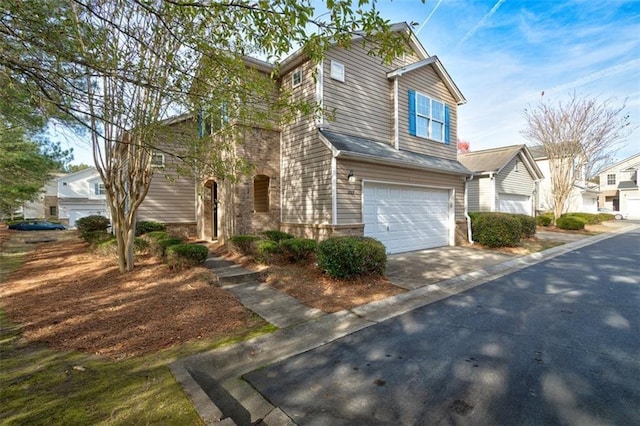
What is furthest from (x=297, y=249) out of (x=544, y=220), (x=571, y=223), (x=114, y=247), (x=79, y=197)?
(x=79, y=197)

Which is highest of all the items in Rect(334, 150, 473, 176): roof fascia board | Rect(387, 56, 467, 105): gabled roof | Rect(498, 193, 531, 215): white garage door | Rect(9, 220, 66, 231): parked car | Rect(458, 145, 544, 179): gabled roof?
Rect(387, 56, 467, 105): gabled roof

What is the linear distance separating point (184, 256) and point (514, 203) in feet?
60.9

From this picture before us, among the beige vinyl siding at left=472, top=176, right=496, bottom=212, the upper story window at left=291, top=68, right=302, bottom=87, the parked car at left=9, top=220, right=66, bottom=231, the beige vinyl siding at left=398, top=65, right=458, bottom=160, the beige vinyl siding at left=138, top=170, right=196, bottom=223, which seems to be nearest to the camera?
the upper story window at left=291, top=68, right=302, bottom=87

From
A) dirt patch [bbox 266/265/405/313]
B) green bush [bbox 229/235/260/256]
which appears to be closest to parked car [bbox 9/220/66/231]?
green bush [bbox 229/235/260/256]

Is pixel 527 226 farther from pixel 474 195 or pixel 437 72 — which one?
pixel 437 72

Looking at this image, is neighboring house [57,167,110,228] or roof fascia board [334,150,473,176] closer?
roof fascia board [334,150,473,176]

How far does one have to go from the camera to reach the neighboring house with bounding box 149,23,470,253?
877 centimetres

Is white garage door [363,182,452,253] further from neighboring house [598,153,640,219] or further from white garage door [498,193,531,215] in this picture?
neighboring house [598,153,640,219]

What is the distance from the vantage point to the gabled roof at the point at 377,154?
842 centimetres

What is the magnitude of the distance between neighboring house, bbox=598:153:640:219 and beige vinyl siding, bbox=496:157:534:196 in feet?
75.8

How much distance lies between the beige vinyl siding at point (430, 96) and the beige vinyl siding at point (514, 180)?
5815mm

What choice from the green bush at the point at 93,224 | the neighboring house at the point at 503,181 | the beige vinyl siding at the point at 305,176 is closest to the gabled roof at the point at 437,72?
the beige vinyl siding at the point at 305,176

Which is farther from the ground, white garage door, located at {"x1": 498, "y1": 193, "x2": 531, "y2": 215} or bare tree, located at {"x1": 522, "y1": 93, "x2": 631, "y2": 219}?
bare tree, located at {"x1": 522, "y1": 93, "x2": 631, "y2": 219}

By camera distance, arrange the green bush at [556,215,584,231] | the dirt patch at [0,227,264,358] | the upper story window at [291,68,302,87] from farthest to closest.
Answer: the green bush at [556,215,584,231] < the upper story window at [291,68,302,87] < the dirt patch at [0,227,264,358]
